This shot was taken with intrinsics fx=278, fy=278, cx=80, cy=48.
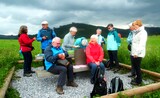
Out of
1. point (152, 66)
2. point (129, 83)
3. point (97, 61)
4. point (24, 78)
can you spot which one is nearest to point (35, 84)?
point (24, 78)

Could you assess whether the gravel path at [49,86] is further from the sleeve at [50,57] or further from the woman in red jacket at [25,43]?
the sleeve at [50,57]

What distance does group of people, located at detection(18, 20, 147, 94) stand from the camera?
8.54 metres

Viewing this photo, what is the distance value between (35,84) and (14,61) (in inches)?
156

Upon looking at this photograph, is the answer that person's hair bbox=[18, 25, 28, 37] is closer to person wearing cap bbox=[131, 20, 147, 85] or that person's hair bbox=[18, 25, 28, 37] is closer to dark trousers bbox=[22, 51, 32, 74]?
dark trousers bbox=[22, 51, 32, 74]

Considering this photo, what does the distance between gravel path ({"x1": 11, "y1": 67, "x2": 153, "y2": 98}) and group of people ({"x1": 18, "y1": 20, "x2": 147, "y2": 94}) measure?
26cm

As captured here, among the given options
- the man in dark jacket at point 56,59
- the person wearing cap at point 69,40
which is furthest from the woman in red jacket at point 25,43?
the man in dark jacket at point 56,59

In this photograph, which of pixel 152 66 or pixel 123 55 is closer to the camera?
pixel 152 66

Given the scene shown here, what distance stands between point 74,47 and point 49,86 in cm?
194

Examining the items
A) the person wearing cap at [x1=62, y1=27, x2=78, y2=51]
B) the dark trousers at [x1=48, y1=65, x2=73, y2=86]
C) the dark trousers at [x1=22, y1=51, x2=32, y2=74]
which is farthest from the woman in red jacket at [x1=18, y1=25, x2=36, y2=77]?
the dark trousers at [x1=48, y1=65, x2=73, y2=86]

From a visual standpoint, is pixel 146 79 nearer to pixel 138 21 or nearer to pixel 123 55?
pixel 138 21

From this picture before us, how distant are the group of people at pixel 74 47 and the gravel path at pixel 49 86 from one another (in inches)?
10.4

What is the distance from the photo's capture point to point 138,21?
28.0 ft

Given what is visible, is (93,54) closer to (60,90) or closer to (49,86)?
(49,86)

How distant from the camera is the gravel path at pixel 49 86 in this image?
8328 millimetres
